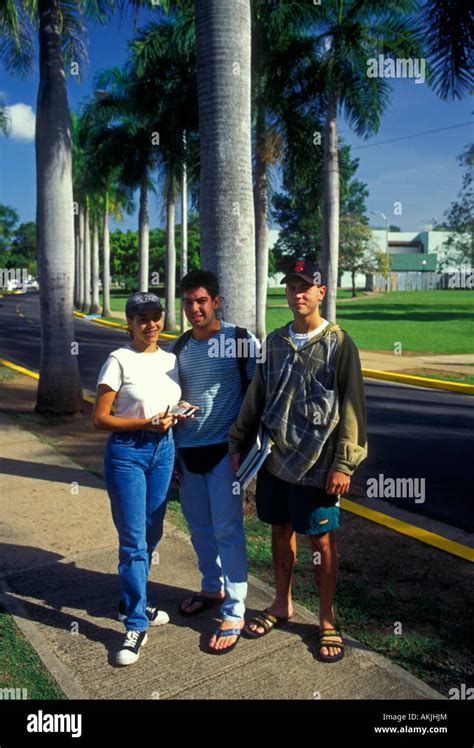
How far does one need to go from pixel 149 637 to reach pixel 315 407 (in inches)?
58.1

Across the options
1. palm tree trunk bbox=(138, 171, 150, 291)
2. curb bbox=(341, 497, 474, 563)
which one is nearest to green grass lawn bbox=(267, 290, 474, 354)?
palm tree trunk bbox=(138, 171, 150, 291)

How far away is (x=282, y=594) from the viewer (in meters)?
3.57

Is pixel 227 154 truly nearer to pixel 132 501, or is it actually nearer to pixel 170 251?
pixel 132 501

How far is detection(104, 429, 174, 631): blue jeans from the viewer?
3.25m

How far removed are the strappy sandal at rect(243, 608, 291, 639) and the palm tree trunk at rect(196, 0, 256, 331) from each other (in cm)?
254

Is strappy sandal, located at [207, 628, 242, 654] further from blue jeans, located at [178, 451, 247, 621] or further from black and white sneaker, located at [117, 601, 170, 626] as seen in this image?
black and white sneaker, located at [117, 601, 170, 626]

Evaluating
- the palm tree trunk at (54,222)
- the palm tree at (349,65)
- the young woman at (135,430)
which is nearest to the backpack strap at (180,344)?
the young woman at (135,430)

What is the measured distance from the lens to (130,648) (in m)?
3.22

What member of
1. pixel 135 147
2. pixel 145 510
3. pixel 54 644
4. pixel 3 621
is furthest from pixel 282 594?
pixel 135 147

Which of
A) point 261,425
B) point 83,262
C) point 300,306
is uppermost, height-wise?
point 83,262

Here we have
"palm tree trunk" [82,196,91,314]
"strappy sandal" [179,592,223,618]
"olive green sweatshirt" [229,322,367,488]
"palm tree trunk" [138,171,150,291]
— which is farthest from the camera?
"palm tree trunk" [82,196,91,314]

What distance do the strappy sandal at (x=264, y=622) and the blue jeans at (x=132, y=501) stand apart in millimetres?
537
